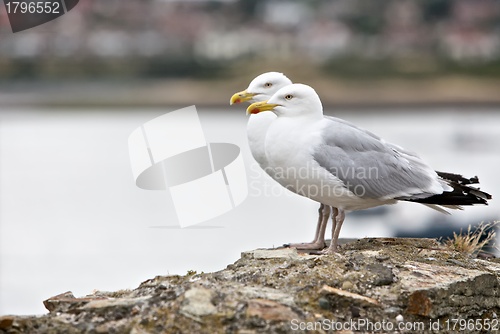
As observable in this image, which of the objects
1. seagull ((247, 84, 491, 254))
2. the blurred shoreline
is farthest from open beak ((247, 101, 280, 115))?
the blurred shoreline

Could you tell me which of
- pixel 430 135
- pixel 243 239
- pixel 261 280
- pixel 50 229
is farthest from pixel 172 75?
pixel 261 280

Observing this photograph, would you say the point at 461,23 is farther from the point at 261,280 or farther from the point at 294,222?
the point at 261,280

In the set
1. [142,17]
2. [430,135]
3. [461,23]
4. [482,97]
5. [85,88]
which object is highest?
[142,17]

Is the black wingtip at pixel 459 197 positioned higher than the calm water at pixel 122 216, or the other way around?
the calm water at pixel 122 216

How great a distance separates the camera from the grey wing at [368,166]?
660 cm

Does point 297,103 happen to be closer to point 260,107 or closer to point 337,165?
→ point 260,107

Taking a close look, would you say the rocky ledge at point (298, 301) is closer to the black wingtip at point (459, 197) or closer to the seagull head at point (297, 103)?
the black wingtip at point (459, 197)

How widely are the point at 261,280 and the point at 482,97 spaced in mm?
63705

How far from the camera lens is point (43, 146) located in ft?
182

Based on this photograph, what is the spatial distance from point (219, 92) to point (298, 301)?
60.5m

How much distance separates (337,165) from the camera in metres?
6.58

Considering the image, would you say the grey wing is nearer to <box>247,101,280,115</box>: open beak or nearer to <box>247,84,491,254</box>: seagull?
<box>247,84,491,254</box>: seagull

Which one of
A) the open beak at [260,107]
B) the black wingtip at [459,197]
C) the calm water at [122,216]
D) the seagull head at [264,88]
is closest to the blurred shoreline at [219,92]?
the calm water at [122,216]

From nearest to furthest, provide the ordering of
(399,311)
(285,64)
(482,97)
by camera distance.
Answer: (399,311), (482,97), (285,64)
